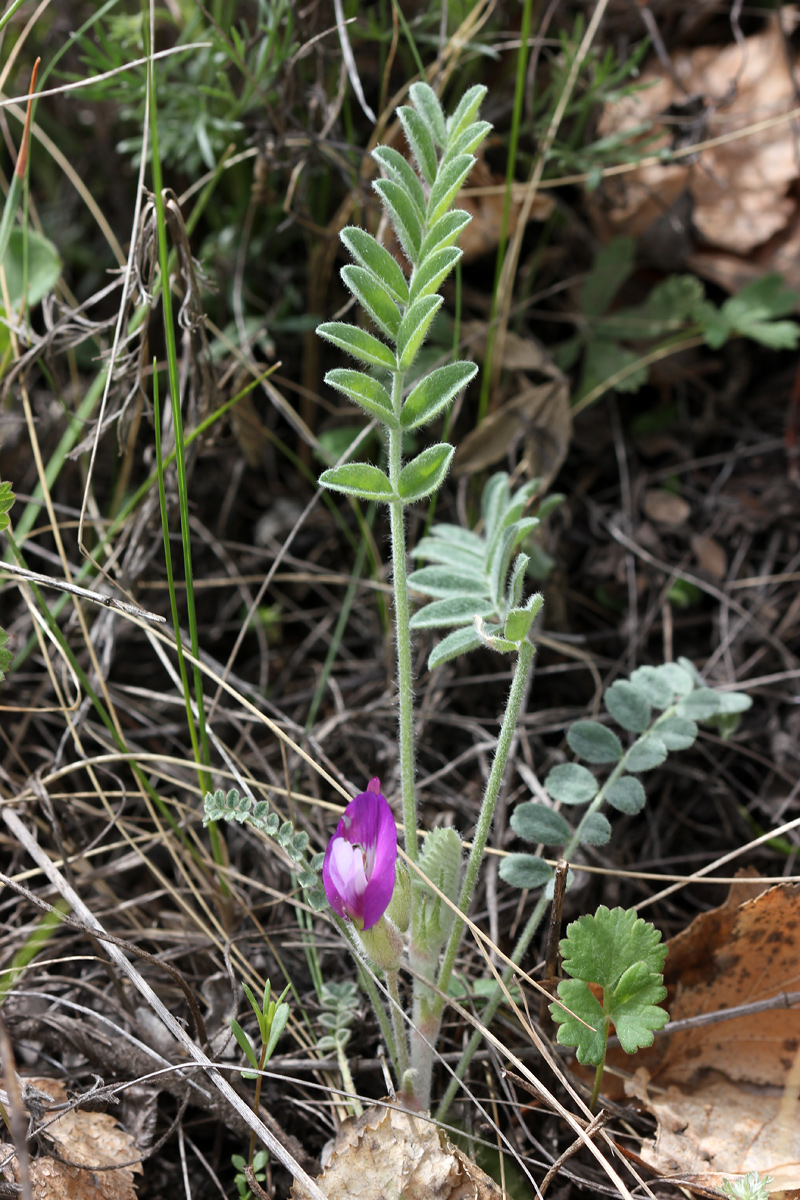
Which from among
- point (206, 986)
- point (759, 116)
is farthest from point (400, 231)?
point (759, 116)

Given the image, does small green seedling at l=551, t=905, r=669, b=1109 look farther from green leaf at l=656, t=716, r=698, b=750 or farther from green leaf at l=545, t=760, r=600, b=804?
green leaf at l=656, t=716, r=698, b=750

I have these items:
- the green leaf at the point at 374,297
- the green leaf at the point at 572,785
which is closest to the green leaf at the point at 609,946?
the green leaf at the point at 572,785

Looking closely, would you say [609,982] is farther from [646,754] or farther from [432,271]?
[432,271]

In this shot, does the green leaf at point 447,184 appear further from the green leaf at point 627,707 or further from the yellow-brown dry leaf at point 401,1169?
the yellow-brown dry leaf at point 401,1169

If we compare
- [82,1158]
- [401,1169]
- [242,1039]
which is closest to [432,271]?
[242,1039]

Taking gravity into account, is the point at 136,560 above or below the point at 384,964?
above

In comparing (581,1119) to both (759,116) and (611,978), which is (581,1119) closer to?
(611,978)

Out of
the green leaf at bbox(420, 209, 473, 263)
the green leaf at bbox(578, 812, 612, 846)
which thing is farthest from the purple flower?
the green leaf at bbox(420, 209, 473, 263)
